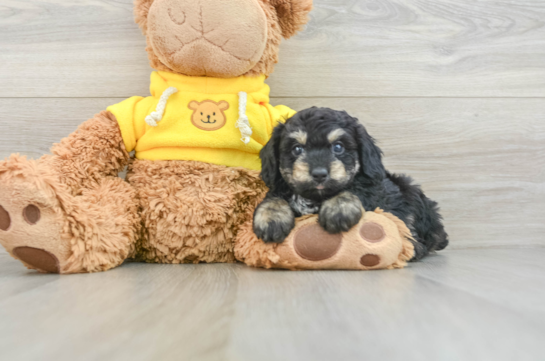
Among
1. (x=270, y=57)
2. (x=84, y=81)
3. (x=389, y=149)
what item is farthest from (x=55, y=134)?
(x=389, y=149)

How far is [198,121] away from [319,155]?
439mm

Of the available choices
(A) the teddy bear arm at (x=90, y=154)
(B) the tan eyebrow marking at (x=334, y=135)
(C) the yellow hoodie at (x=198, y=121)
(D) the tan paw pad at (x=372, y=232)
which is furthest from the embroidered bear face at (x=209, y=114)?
(D) the tan paw pad at (x=372, y=232)

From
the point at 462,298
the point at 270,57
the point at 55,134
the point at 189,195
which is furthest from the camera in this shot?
the point at 55,134

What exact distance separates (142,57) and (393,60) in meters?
1.04

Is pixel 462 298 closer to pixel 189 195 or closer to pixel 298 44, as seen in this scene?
pixel 189 195

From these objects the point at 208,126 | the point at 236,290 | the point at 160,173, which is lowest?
the point at 236,290

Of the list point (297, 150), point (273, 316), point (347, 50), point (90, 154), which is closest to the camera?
point (273, 316)

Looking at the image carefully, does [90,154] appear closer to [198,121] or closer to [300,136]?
[198,121]

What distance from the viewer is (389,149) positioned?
1.70 meters

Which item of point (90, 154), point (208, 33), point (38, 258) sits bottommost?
point (38, 258)

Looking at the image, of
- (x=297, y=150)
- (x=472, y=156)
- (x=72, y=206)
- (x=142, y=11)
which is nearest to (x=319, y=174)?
(x=297, y=150)

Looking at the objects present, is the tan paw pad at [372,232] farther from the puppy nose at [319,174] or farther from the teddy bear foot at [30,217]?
the teddy bear foot at [30,217]

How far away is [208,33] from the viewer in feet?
3.96

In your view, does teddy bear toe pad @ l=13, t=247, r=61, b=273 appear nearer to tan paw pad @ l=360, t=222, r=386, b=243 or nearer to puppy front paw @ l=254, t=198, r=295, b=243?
puppy front paw @ l=254, t=198, r=295, b=243
